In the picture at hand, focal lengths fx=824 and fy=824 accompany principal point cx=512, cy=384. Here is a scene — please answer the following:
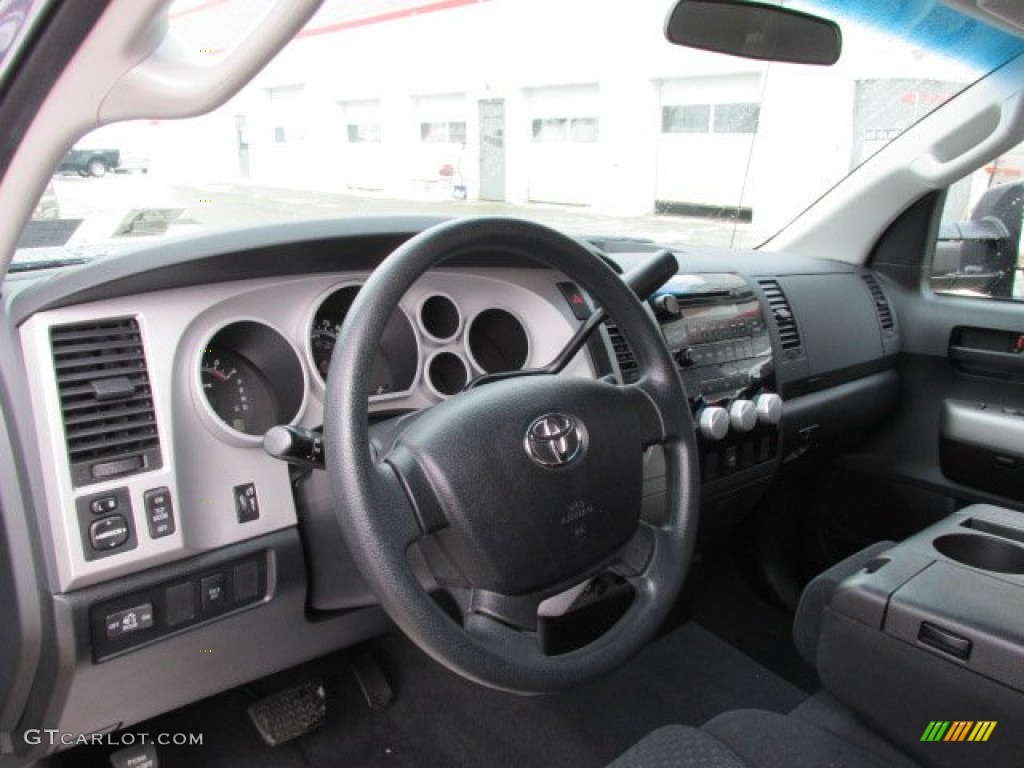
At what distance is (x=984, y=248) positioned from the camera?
285 cm

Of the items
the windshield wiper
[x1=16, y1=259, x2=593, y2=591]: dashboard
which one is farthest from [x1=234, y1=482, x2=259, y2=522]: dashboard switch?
the windshield wiper

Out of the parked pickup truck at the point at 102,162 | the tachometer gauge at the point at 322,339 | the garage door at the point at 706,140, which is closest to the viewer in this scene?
the parked pickup truck at the point at 102,162

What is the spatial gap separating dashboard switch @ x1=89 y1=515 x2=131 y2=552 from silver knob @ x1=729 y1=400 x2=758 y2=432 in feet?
4.80

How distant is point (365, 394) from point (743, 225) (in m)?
2.37

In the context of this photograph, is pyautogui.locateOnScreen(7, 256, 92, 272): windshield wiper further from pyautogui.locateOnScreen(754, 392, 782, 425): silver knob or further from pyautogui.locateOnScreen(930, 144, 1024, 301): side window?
pyautogui.locateOnScreen(930, 144, 1024, 301): side window

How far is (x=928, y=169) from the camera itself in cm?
270

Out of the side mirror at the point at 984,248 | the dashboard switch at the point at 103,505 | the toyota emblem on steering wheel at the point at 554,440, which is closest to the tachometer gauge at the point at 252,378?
the dashboard switch at the point at 103,505

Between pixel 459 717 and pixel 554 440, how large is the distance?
133cm

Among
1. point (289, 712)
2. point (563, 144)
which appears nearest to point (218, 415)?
point (289, 712)

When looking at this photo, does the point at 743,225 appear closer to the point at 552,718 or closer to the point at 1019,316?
the point at 1019,316

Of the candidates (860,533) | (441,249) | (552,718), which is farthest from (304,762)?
(860,533)

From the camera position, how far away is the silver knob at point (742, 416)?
2.16 m

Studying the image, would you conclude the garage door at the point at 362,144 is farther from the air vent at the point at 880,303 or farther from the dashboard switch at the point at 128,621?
the air vent at the point at 880,303

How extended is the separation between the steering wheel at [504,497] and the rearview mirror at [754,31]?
914mm
